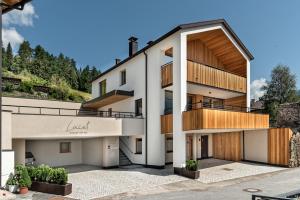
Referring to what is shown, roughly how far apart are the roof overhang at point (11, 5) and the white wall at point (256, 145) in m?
19.9

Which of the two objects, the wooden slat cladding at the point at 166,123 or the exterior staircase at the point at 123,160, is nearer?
the wooden slat cladding at the point at 166,123

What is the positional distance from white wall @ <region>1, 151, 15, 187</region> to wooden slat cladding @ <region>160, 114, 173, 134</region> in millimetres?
9999

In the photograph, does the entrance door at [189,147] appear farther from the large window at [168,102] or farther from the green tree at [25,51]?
the green tree at [25,51]

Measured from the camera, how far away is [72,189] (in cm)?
1413

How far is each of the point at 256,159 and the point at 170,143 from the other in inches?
290

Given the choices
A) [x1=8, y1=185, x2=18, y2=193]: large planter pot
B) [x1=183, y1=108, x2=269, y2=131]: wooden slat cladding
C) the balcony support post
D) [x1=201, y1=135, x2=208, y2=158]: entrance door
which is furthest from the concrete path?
[x1=201, y1=135, x2=208, y2=158]: entrance door

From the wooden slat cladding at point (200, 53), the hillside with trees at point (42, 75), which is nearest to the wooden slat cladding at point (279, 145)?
the wooden slat cladding at point (200, 53)

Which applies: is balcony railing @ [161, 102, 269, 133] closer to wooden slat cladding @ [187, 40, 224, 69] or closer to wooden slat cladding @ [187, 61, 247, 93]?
wooden slat cladding @ [187, 61, 247, 93]

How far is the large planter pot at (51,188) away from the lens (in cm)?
1295

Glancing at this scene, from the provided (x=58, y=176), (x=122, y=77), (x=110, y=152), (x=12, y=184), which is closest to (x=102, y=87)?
(x=122, y=77)

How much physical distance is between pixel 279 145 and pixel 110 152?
1310cm

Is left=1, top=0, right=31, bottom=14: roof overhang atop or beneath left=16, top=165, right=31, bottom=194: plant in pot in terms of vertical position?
atop

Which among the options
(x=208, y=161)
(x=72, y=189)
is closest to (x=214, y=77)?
(x=208, y=161)

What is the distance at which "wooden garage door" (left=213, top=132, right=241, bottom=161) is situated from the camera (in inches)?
930
